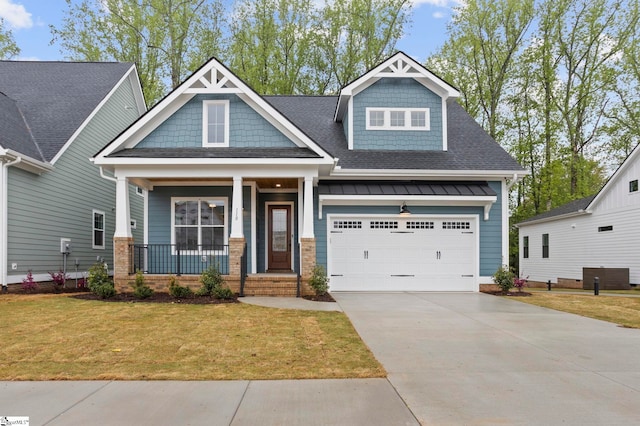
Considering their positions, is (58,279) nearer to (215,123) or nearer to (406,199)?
(215,123)

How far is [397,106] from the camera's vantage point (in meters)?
14.6

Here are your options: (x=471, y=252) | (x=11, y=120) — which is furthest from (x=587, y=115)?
(x=11, y=120)

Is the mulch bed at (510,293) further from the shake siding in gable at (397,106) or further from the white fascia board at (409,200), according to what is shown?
the shake siding in gable at (397,106)

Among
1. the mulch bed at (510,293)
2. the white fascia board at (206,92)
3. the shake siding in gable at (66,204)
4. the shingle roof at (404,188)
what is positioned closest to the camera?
the white fascia board at (206,92)

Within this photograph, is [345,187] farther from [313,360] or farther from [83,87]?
[83,87]

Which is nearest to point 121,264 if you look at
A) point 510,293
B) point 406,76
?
point 406,76

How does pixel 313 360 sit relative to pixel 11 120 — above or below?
below

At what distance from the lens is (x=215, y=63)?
12258 millimetres

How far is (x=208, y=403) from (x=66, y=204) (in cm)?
1299

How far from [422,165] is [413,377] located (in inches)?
378

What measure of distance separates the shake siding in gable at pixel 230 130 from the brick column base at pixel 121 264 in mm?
2819

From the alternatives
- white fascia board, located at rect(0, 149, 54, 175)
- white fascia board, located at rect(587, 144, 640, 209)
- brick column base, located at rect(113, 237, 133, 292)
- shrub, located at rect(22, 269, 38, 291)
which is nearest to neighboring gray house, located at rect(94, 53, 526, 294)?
brick column base, located at rect(113, 237, 133, 292)

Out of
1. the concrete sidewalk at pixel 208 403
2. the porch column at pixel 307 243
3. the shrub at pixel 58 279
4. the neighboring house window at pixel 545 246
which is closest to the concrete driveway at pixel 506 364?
the concrete sidewalk at pixel 208 403

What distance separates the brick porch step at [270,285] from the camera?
462 inches
